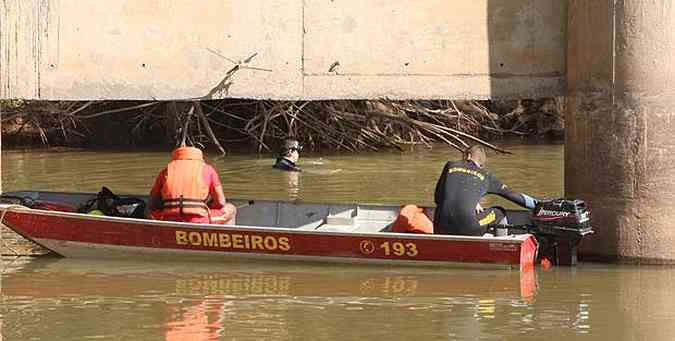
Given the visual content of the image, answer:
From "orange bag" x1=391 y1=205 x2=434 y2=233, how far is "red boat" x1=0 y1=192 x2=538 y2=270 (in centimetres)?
27

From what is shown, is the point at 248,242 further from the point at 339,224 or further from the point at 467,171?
the point at 467,171

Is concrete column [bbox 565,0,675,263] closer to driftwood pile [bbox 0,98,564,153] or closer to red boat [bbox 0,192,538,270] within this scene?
red boat [bbox 0,192,538,270]

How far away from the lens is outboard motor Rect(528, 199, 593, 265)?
14.4m

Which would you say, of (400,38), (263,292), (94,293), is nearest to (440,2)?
(400,38)

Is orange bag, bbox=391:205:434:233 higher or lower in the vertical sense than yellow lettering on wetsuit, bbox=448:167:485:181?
lower

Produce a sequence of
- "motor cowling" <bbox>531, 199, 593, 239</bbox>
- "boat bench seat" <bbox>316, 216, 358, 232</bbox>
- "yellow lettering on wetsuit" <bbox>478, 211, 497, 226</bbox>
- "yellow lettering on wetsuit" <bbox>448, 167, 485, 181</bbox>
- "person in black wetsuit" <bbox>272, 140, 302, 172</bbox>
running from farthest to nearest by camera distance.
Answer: "person in black wetsuit" <bbox>272, 140, 302, 172</bbox> < "boat bench seat" <bbox>316, 216, 358, 232</bbox> < "yellow lettering on wetsuit" <bbox>478, 211, 497, 226</bbox> < "yellow lettering on wetsuit" <bbox>448, 167, 485, 181</bbox> < "motor cowling" <bbox>531, 199, 593, 239</bbox>

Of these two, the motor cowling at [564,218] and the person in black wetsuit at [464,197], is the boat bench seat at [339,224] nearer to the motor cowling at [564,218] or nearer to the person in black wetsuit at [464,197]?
the person in black wetsuit at [464,197]

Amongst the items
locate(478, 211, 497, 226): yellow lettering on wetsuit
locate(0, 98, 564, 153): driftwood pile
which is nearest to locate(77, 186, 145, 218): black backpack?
locate(478, 211, 497, 226): yellow lettering on wetsuit

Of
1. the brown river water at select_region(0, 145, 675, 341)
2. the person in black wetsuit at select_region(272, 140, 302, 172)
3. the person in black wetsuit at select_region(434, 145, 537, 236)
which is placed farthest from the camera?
the person in black wetsuit at select_region(272, 140, 302, 172)

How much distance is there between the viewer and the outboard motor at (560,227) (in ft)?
47.1

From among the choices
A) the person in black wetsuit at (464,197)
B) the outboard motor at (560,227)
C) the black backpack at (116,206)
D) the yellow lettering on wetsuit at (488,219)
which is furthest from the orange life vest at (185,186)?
the outboard motor at (560,227)

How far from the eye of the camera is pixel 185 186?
48.6 ft

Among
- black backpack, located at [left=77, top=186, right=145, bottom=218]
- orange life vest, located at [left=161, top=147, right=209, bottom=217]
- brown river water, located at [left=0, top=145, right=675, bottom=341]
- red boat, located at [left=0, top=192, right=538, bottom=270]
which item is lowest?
brown river water, located at [left=0, top=145, right=675, bottom=341]

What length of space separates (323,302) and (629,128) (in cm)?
355
